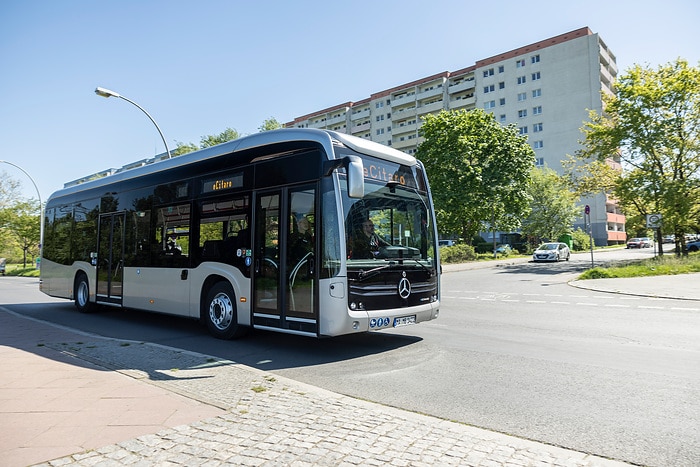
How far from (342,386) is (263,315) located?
2.32 meters

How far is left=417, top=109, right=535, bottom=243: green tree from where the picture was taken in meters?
36.0

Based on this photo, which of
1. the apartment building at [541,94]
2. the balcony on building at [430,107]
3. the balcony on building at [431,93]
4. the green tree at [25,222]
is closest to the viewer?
the green tree at [25,222]

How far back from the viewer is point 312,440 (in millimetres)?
3445

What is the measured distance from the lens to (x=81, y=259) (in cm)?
1189

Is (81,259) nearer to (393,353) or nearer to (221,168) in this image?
(221,168)

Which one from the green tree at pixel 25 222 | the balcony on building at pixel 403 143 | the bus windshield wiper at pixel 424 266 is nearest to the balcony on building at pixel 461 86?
the balcony on building at pixel 403 143

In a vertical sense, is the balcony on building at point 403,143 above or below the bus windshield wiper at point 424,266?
above

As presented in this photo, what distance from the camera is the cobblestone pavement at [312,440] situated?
10.3 feet

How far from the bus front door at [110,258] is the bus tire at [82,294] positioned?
29.3 inches

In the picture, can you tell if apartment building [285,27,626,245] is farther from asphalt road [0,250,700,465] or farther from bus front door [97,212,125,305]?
bus front door [97,212,125,305]

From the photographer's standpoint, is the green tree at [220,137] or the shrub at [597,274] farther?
the green tree at [220,137]

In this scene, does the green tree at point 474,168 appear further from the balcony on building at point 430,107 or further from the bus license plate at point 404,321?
the balcony on building at point 430,107

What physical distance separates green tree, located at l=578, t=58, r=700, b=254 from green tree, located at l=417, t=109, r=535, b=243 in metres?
10.6

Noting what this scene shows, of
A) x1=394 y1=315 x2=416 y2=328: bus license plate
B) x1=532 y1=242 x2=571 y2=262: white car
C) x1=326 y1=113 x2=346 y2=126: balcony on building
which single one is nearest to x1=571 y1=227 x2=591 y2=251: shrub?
x1=532 y1=242 x2=571 y2=262: white car
